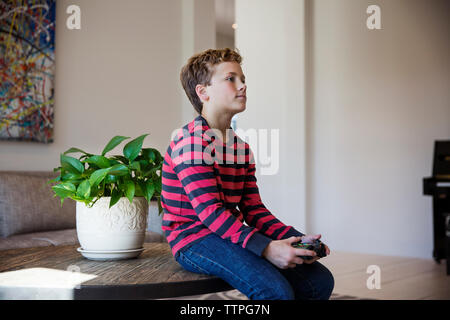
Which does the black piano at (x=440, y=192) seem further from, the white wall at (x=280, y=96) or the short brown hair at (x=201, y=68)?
the short brown hair at (x=201, y=68)

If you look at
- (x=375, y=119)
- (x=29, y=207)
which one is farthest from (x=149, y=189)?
(x=375, y=119)

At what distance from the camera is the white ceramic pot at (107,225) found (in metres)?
1.33

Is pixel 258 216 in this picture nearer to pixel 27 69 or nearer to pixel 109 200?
pixel 109 200

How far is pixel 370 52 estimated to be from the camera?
4.91 metres

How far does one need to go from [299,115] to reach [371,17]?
1.31 meters

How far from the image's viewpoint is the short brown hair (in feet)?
4.65

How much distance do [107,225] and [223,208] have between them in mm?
375

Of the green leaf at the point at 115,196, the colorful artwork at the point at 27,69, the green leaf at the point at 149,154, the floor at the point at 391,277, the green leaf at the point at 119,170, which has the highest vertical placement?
the colorful artwork at the point at 27,69

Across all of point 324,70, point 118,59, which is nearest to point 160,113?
point 118,59

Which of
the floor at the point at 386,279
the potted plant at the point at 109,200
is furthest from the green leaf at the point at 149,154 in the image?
the floor at the point at 386,279

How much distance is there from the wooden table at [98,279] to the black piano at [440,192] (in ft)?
11.2

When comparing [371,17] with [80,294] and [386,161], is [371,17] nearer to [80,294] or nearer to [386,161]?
[386,161]

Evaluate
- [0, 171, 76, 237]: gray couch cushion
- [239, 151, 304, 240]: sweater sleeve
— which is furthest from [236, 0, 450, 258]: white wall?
[239, 151, 304, 240]: sweater sleeve

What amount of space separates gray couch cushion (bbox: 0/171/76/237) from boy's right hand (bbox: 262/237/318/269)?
1972 mm
